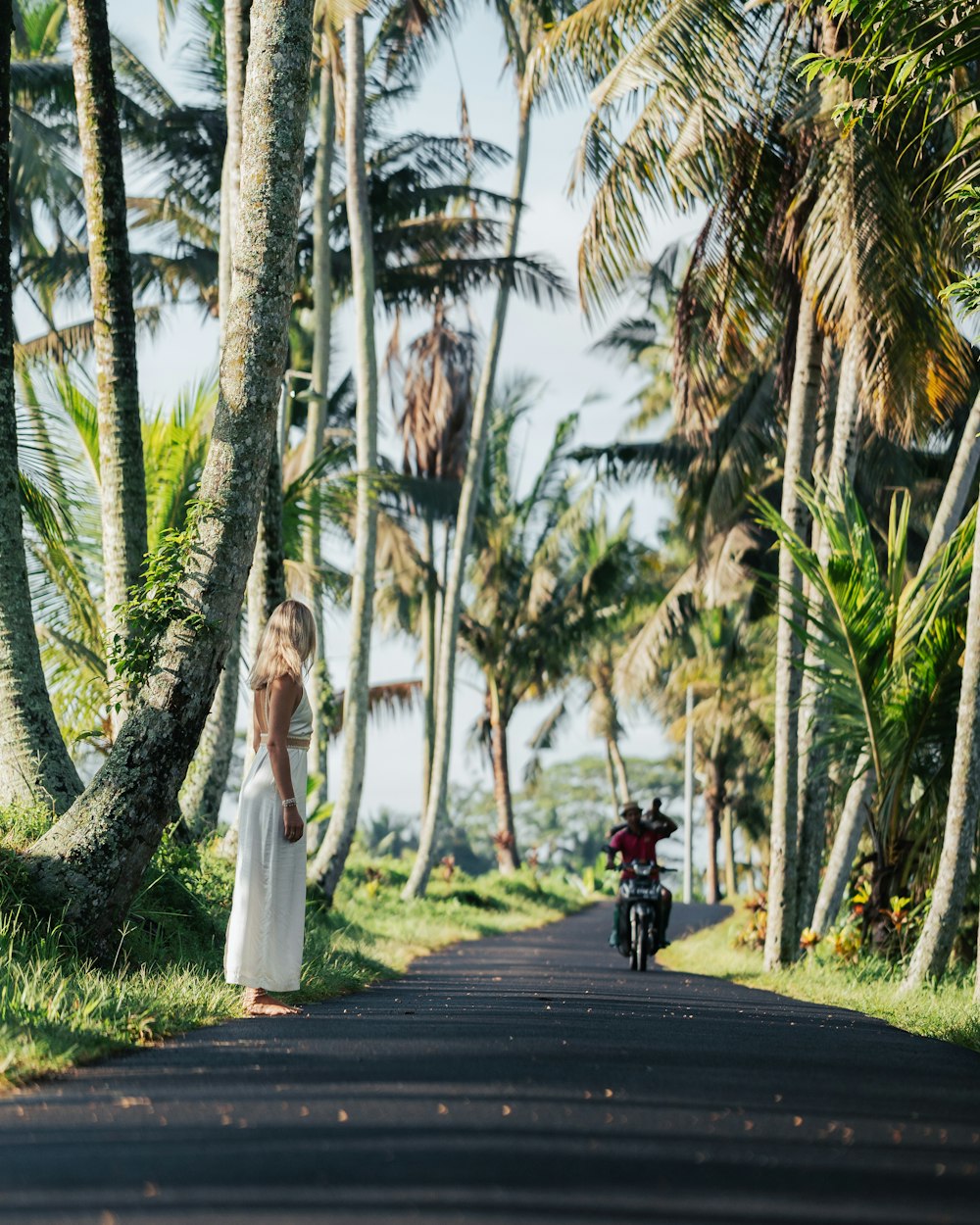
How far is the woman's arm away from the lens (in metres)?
7.04

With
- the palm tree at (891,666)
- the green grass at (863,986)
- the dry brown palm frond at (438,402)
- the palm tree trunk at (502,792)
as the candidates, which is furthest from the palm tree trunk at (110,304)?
the palm tree trunk at (502,792)

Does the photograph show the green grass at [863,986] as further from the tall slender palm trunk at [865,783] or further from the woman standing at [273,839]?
the woman standing at [273,839]

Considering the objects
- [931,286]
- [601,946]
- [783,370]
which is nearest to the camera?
[931,286]

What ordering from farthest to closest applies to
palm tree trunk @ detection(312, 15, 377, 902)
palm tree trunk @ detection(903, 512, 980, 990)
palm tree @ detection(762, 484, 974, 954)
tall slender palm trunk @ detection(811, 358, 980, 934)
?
1. palm tree trunk @ detection(312, 15, 377, 902)
2. tall slender palm trunk @ detection(811, 358, 980, 934)
3. palm tree @ detection(762, 484, 974, 954)
4. palm tree trunk @ detection(903, 512, 980, 990)

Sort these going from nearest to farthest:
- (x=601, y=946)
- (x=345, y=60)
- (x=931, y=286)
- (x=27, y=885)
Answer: (x=27, y=885)
(x=931, y=286)
(x=345, y=60)
(x=601, y=946)

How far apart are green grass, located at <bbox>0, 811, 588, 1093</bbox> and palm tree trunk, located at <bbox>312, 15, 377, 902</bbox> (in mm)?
2426

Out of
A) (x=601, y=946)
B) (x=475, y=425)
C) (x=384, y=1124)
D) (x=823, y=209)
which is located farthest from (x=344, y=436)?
(x=384, y=1124)

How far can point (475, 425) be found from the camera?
23172 millimetres

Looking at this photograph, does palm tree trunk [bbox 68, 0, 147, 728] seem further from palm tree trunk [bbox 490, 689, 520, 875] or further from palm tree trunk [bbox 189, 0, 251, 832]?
palm tree trunk [bbox 490, 689, 520, 875]

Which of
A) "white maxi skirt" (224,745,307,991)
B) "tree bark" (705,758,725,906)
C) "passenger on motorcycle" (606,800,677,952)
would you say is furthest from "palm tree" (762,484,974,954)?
"tree bark" (705,758,725,906)

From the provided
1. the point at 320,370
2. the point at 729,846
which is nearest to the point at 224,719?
the point at 320,370

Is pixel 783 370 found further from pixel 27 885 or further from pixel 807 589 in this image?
pixel 27 885

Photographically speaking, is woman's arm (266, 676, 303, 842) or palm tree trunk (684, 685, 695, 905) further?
palm tree trunk (684, 685, 695, 905)

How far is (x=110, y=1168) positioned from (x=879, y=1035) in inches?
181
